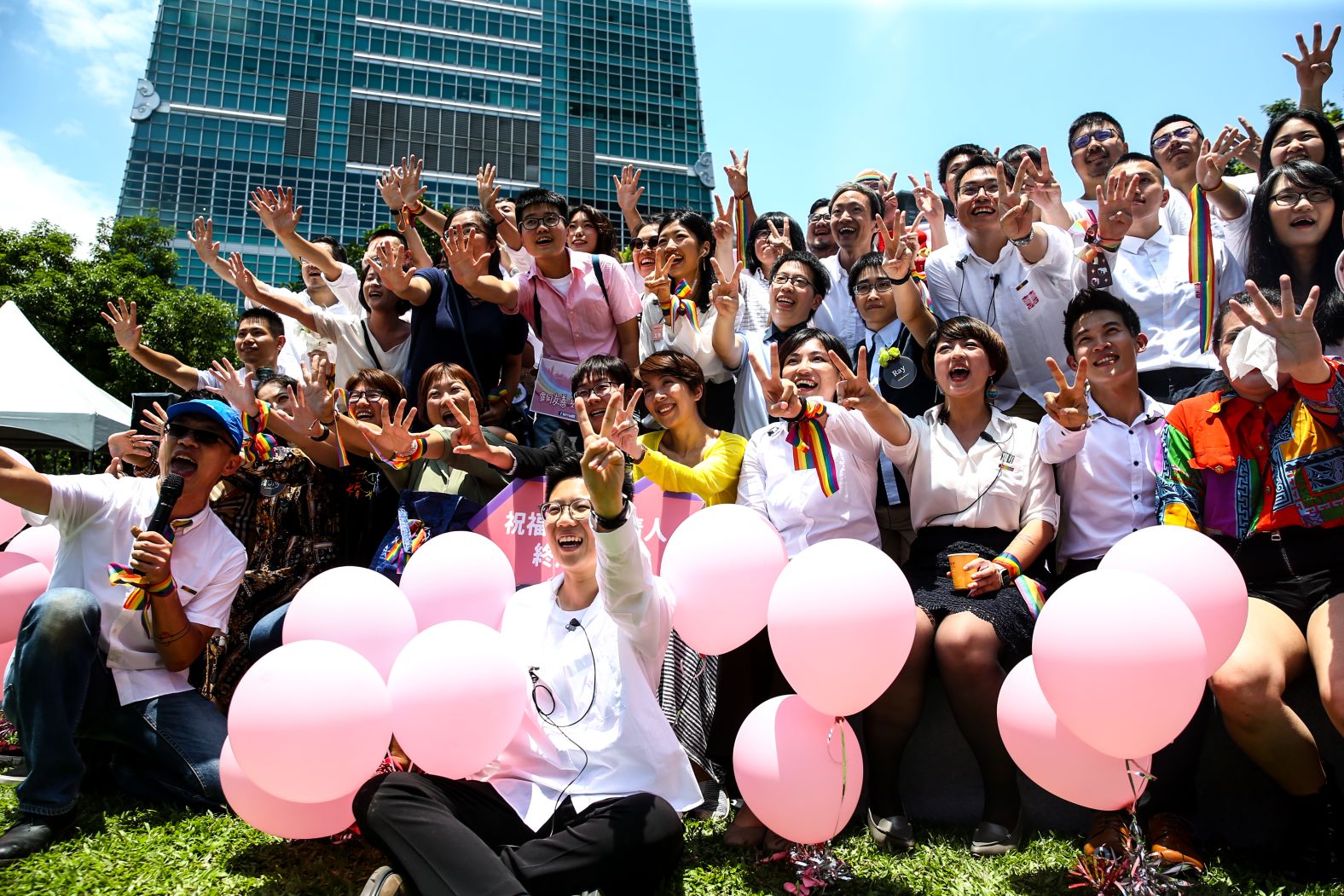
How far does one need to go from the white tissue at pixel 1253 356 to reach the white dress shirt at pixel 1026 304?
1.10 meters

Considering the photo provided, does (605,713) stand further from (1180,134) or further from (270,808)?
(1180,134)

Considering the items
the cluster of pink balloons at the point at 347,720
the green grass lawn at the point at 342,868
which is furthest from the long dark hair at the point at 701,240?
the green grass lawn at the point at 342,868

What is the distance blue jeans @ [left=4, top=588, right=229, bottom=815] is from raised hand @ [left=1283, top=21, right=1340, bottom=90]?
21.4 ft

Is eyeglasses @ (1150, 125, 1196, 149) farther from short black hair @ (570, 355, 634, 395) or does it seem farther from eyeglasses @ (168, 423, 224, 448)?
eyeglasses @ (168, 423, 224, 448)

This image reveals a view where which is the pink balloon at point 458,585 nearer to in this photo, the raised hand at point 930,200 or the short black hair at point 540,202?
the short black hair at point 540,202

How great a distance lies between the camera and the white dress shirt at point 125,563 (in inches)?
128

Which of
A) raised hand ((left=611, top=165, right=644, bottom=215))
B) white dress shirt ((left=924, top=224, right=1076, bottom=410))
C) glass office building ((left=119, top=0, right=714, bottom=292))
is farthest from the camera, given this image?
glass office building ((left=119, top=0, right=714, bottom=292))

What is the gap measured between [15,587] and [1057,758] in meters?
4.22

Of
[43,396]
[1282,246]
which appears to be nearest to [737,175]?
[1282,246]

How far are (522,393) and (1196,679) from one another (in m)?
4.08

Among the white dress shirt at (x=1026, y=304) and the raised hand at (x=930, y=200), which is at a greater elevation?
the raised hand at (x=930, y=200)

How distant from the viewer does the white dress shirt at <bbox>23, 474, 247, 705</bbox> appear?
3240mm

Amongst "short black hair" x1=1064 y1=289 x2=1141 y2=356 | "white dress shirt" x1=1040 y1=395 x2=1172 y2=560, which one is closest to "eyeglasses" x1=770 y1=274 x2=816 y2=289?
"short black hair" x1=1064 y1=289 x2=1141 y2=356

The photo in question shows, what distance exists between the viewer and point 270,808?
2559 millimetres
